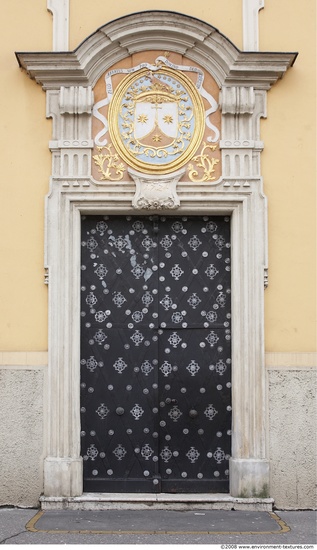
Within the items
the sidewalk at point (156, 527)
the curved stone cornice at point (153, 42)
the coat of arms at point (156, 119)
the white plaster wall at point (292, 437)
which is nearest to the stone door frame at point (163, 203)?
the curved stone cornice at point (153, 42)

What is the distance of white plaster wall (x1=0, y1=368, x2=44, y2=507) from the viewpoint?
868cm

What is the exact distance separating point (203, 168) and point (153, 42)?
1.35 meters

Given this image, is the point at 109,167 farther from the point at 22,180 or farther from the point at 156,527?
the point at 156,527

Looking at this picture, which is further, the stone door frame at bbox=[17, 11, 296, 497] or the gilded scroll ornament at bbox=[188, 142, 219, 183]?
the gilded scroll ornament at bbox=[188, 142, 219, 183]

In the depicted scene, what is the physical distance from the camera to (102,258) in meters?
9.08

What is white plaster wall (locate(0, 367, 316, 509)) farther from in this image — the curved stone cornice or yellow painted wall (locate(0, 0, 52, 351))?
the curved stone cornice

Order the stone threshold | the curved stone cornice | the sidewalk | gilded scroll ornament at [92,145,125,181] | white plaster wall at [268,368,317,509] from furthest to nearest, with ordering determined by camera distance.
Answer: gilded scroll ornament at [92,145,125,181], the curved stone cornice, white plaster wall at [268,368,317,509], the stone threshold, the sidewalk

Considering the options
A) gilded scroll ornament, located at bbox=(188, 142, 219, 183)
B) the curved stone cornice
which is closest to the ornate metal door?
gilded scroll ornament, located at bbox=(188, 142, 219, 183)

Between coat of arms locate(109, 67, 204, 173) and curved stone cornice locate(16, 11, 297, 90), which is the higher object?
curved stone cornice locate(16, 11, 297, 90)

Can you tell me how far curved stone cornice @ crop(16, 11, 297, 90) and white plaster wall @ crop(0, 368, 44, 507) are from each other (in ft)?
9.57

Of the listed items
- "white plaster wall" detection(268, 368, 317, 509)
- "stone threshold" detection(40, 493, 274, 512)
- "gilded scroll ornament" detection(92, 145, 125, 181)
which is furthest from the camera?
"gilded scroll ornament" detection(92, 145, 125, 181)

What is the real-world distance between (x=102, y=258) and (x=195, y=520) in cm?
270

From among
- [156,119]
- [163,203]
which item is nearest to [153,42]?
[156,119]

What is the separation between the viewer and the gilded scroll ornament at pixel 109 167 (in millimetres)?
8922
